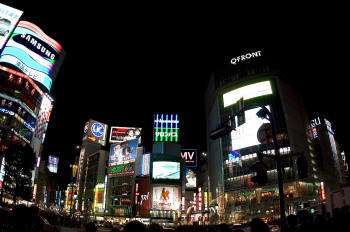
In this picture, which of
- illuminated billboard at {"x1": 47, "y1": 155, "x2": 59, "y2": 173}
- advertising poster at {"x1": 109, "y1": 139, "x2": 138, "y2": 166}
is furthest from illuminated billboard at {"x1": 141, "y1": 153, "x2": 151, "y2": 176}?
illuminated billboard at {"x1": 47, "y1": 155, "x2": 59, "y2": 173}

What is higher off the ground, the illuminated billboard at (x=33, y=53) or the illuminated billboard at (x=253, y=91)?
the illuminated billboard at (x=33, y=53)

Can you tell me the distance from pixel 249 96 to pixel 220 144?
54.8 feet

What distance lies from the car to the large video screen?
48.6 metres

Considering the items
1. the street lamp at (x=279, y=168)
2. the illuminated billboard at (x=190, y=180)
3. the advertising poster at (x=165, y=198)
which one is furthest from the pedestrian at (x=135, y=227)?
the illuminated billboard at (x=190, y=180)

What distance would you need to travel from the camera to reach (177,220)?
Result: 7056 centimetres

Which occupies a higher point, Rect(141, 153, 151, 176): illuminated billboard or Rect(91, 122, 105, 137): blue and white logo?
Rect(91, 122, 105, 137): blue and white logo

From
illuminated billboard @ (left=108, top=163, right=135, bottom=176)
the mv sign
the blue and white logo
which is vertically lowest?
illuminated billboard @ (left=108, top=163, right=135, bottom=176)

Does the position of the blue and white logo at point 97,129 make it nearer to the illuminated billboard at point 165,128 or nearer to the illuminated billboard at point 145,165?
the illuminated billboard at point 165,128

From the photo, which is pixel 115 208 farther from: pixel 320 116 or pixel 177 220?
pixel 320 116

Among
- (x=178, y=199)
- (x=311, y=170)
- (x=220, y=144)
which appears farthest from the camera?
(x=220, y=144)

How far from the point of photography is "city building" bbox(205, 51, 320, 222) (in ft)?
211

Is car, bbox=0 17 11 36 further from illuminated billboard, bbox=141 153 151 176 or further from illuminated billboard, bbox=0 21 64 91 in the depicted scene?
illuminated billboard, bbox=141 153 151 176

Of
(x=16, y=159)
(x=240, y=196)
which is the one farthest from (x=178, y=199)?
(x=16, y=159)

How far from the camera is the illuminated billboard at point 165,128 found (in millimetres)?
90750
